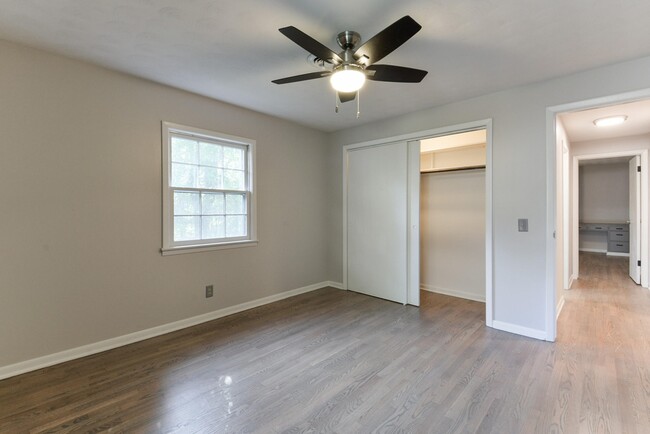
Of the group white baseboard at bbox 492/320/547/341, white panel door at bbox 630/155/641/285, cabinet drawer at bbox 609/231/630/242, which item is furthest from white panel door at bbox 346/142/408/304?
cabinet drawer at bbox 609/231/630/242

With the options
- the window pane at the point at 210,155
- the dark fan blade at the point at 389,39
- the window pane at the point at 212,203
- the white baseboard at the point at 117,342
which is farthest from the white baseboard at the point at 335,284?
the dark fan blade at the point at 389,39

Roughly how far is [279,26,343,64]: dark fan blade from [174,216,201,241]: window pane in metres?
2.32

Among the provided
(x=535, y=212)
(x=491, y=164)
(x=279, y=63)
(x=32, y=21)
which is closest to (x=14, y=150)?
(x=32, y=21)

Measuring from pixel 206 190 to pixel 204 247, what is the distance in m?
0.66

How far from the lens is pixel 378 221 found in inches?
171

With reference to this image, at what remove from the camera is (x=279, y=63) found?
2557mm

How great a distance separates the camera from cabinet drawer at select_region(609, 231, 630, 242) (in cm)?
760

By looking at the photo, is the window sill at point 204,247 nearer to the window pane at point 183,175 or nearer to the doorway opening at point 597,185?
the window pane at point 183,175

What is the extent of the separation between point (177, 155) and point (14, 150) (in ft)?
4.08

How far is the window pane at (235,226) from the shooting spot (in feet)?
12.1

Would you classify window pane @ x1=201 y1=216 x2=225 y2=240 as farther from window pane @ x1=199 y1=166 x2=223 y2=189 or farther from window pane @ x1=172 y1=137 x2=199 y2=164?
window pane @ x1=172 y1=137 x2=199 y2=164

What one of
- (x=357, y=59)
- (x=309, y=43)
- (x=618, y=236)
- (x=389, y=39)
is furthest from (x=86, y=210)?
(x=618, y=236)

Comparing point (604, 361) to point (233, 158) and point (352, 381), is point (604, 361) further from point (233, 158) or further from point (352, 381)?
point (233, 158)

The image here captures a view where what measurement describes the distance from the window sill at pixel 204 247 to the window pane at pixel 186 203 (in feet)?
1.26
